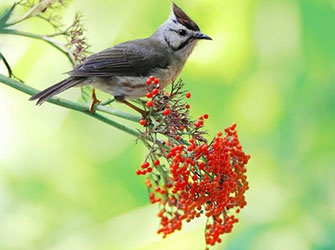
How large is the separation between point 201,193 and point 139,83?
37 cm

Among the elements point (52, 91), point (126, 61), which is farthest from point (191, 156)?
point (126, 61)

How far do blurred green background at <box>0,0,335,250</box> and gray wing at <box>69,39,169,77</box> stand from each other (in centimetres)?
30

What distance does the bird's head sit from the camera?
1.41 m

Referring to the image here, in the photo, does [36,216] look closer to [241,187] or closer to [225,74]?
[225,74]

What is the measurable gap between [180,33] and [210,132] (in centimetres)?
48

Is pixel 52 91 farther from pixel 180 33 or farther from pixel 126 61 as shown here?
pixel 180 33

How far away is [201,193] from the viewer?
1.09m

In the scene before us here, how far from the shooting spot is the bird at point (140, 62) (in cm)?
133

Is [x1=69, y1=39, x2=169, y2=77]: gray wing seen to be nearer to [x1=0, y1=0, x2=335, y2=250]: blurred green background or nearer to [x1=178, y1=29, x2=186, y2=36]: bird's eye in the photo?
[x1=178, y1=29, x2=186, y2=36]: bird's eye

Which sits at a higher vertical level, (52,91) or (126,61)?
(126,61)

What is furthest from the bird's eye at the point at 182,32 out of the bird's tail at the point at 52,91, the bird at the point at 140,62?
the bird's tail at the point at 52,91

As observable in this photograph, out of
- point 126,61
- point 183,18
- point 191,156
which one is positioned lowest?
point 191,156

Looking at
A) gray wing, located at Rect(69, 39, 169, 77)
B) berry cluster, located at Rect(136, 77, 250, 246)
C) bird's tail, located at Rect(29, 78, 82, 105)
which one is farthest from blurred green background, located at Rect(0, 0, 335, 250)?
berry cluster, located at Rect(136, 77, 250, 246)

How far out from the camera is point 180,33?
145 centimetres
